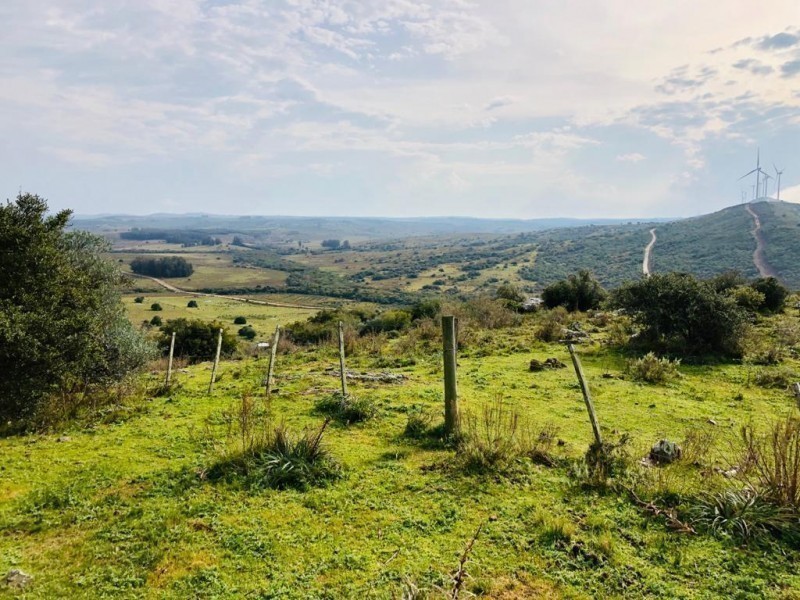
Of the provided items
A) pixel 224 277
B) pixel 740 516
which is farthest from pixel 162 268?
pixel 740 516

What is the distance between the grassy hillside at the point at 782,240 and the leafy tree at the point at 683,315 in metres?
51.4

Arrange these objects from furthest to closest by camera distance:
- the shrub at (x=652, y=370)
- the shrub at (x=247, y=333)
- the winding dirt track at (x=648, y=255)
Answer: the winding dirt track at (x=648, y=255) → the shrub at (x=247, y=333) → the shrub at (x=652, y=370)

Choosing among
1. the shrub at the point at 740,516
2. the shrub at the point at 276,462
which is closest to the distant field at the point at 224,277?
the shrub at the point at 276,462

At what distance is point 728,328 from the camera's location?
16.2 m

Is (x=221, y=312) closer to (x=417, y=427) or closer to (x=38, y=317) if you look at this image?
(x=38, y=317)

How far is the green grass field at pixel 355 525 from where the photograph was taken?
16.9 ft

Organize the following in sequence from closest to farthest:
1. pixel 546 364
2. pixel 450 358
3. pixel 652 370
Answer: pixel 450 358 → pixel 652 370 → pixel 546 364

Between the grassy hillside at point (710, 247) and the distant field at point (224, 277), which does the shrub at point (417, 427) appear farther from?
the distant field at point (224, 277)

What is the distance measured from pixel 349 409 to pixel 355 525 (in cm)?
428

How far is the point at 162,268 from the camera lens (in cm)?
13425

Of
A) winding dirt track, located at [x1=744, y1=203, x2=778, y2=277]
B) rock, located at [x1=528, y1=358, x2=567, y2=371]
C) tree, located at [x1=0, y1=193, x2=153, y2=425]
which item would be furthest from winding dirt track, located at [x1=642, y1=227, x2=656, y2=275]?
tree, located at [x1=0, y1=193, x2=153, y2=425]

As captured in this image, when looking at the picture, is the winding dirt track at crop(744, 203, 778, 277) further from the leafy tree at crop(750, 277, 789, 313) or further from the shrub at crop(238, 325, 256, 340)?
the shrub at crop(238, 325, 256, 340)

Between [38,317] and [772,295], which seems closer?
[38,317]

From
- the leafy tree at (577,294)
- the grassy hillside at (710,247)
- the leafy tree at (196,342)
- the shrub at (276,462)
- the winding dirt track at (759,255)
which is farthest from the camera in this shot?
the grassy hillside at (710,247)
